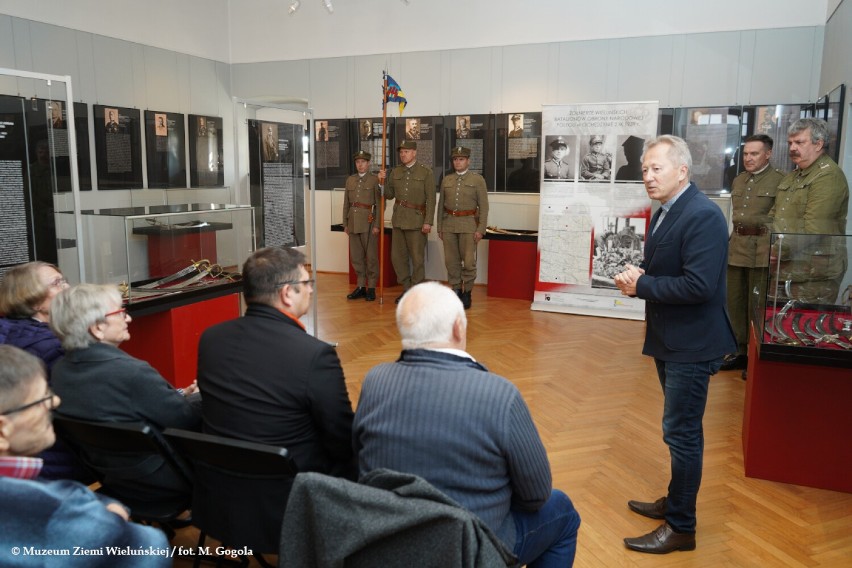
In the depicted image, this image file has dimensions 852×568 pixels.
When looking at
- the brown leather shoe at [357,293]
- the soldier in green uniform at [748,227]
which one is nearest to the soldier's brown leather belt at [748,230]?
the soldier in green uniform at [748,227]

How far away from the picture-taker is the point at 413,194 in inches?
327

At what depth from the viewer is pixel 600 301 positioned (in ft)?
23.9

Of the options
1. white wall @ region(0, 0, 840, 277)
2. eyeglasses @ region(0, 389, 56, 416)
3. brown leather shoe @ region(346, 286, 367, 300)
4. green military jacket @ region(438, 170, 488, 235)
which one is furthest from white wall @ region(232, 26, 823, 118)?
eyeglasses @ region(0, 389, 56, 416)

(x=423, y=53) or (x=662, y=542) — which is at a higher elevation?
(x=423, y=53)

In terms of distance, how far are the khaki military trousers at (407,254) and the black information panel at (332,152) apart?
180 cm

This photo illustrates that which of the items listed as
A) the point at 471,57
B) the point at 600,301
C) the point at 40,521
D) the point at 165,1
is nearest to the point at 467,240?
the point at 600,301

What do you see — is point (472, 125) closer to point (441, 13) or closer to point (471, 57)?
point (471, 57)

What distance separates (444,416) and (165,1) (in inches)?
357

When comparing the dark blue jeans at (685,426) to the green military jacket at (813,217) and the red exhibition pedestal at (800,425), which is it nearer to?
the red exhibition pedestal at (800,425)

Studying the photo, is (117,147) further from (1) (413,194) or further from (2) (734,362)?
(2) (734,362)

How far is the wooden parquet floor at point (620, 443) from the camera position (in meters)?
2.87

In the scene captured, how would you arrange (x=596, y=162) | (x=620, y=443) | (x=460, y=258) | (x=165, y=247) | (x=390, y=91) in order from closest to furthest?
(x=620, y=443)
(x=165, y=247)
(x=596, y=162)
(x=390, y=91)
(x=460, y=258)

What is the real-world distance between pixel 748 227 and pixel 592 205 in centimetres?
198

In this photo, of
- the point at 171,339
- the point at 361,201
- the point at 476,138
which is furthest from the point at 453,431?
→ the point at 476,138
